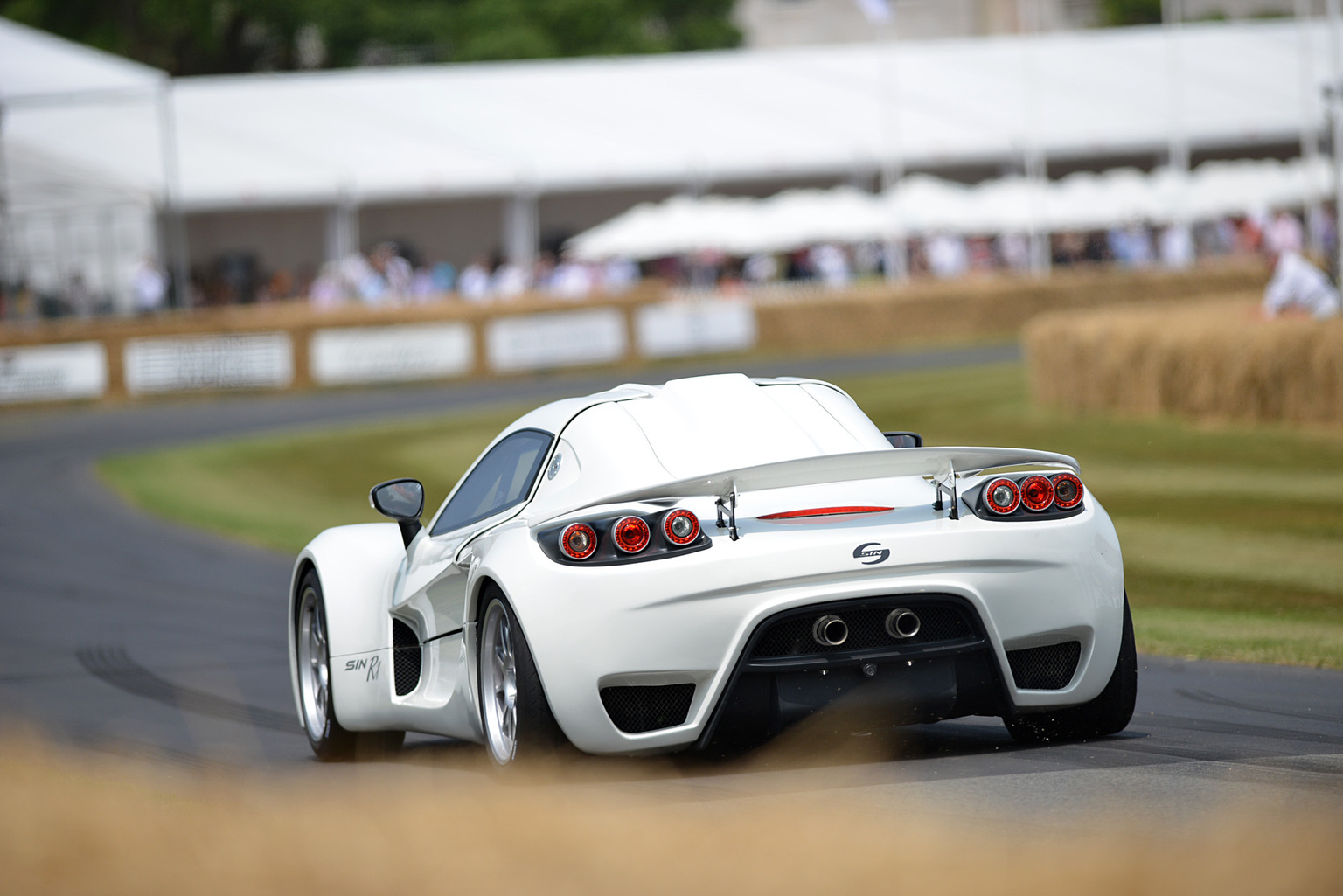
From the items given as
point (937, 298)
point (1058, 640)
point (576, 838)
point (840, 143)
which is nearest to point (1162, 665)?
point (1058, 640)

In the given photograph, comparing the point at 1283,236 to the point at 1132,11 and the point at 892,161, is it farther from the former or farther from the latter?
the point at 1132,11

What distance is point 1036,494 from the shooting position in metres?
5.91

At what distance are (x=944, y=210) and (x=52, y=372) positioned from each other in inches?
710

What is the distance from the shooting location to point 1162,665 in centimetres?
844

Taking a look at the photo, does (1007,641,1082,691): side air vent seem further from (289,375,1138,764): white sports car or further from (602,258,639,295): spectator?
(602,258,639,295): spectator

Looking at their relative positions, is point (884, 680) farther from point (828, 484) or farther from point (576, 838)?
point (576, 838)

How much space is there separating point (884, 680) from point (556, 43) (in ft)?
201

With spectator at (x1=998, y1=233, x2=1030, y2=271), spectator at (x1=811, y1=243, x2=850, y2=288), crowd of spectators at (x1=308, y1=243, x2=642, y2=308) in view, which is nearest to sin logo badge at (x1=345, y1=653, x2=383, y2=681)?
crowd of spectators at (x1=308, y1=243, x2=642, y2=308)

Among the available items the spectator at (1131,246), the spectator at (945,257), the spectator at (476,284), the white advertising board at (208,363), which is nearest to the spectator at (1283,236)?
the spectator at (1131,246)

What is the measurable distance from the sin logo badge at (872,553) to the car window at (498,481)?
1344 millimetres

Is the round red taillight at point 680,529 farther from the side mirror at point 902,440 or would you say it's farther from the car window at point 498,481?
the side mirror at point 902,440

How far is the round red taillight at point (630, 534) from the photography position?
5594 mm

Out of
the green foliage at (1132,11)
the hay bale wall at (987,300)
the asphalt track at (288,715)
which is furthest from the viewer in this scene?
the green foliage at (1132,11)

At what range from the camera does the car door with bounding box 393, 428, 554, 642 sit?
21.0 ft
